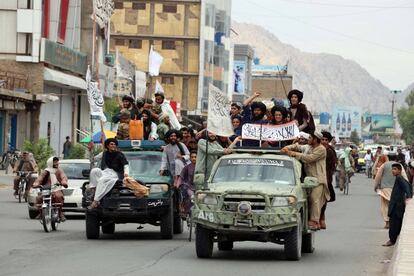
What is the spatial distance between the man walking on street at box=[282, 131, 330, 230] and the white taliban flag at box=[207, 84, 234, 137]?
6.12 ft

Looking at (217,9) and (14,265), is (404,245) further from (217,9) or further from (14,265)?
(217,9)

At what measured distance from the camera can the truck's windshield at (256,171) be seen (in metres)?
19.4

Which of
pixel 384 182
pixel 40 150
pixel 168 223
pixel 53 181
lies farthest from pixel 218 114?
pixel 40 150

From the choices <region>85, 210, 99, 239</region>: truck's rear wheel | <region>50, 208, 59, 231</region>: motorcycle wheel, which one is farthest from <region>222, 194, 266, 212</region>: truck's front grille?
<region>50, 208, 59, 231</region>: motorcycle wheel

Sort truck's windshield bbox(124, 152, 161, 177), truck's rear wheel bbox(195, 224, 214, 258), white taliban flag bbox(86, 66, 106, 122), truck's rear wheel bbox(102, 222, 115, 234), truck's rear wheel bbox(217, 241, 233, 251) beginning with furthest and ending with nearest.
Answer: white taliban flag bbox(86, 66, 106, 122), truck's rear wheel bbox(102, 222, 115, 234), truck's windshield bbox(124, 152, 161, 177), truck's rear wheel bbox(217, 241, 233, 251), truck's rear wheel bbox(195, 224, 214, 258)

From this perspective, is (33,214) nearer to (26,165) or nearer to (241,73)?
(26,165)

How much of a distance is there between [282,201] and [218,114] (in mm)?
3860

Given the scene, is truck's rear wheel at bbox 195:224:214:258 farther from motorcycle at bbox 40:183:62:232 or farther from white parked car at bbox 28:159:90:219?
white parked car at bbox 28:159:90:219

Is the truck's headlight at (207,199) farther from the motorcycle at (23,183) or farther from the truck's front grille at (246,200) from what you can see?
the motorcycle at (23,183)

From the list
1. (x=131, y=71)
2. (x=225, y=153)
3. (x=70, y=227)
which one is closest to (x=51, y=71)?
(x=131, y=71)

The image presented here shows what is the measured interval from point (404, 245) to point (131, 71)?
244ft

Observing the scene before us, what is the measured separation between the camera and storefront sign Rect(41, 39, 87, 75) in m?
67.8

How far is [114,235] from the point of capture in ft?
81.0

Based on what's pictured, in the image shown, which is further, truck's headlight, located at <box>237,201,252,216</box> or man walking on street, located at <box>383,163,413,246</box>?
man walking on street, located at <box>383,163,413,246</box>
